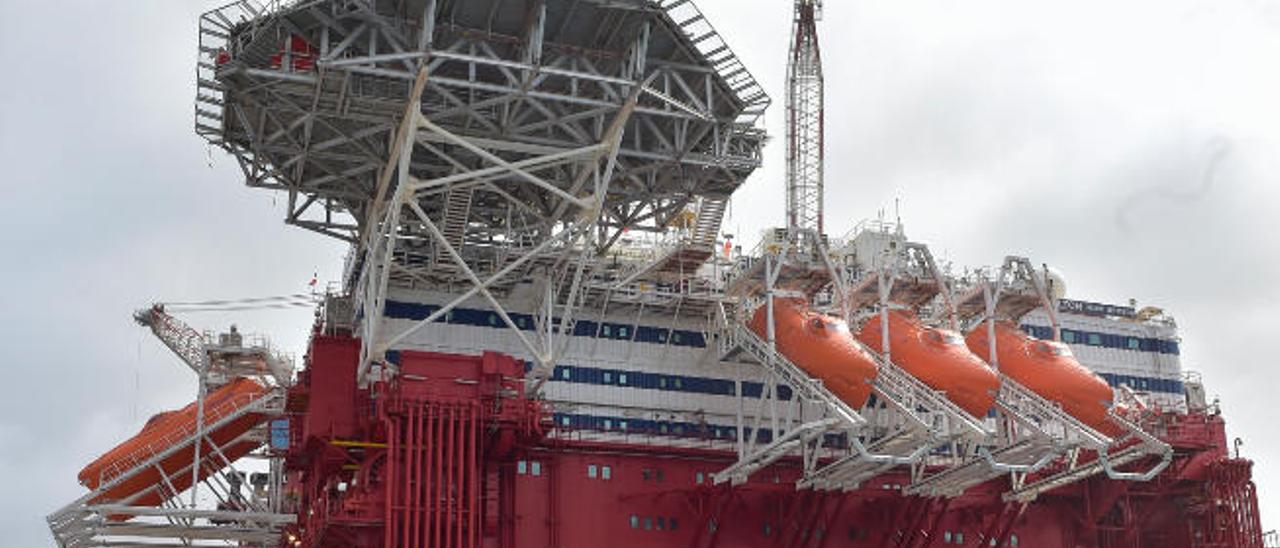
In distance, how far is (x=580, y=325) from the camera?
1988 inches

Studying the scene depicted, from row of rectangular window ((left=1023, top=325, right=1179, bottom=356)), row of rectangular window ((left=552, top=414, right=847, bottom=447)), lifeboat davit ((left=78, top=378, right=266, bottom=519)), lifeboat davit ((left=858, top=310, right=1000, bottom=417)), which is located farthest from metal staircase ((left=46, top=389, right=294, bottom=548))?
row of rectangular window ((left=1023, top=325, right=1179, bottom=356))

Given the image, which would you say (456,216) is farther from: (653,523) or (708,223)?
(653,523)

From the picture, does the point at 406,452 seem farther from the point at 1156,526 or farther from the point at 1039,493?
the point at 1156,526

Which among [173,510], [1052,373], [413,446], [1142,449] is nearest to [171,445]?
[173,510]

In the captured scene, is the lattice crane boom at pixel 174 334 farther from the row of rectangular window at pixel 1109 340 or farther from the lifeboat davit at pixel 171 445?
the row of rectangular window at pixel 1109 340

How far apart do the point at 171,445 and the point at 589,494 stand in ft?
47.8

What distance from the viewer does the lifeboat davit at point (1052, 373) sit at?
4900cm

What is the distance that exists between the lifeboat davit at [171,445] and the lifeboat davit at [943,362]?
21.5m

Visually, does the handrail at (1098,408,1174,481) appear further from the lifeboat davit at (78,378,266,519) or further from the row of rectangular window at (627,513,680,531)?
the lifeboat davit at (78,378,266,519)

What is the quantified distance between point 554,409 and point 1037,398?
15.9 meters

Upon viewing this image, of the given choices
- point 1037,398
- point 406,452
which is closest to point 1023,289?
point 1037,398

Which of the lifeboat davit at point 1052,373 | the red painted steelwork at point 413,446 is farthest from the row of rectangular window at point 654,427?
the lifeboat davit at point 1052,373

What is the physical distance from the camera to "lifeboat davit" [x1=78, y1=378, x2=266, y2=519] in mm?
48781

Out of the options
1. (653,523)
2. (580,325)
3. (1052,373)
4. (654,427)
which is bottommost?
(653,523)
